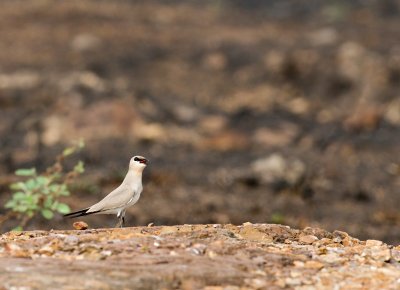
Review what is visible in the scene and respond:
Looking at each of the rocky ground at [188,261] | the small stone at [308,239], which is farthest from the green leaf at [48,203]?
the small stone at [308,239]

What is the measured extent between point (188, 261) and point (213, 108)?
14.4 metres

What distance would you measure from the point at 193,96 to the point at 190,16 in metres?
8.49

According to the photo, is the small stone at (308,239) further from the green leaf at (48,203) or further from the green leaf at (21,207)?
the green leaf at (21,207)

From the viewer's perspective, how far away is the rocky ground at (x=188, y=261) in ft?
17.3

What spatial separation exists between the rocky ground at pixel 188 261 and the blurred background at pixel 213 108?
200 inches

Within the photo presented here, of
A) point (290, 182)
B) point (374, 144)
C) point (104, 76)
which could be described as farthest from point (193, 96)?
point (290, 182)

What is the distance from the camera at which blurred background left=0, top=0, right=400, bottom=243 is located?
1356 cm

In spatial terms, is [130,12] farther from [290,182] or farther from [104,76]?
[290,182]

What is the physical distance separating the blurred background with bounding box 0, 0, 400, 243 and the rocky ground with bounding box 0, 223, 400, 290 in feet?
16.6

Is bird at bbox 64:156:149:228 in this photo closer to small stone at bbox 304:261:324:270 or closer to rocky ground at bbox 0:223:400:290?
rocky ground at bbox 0:223:400:290

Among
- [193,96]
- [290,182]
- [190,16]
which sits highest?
[190,16]

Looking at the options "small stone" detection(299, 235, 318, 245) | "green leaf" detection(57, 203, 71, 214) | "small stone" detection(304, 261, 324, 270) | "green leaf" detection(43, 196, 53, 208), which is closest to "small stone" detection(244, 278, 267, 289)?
"small stone" detection(304, 261, 324, 270)

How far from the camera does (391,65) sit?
21.4 metres

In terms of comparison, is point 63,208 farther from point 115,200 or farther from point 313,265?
point 313,265
